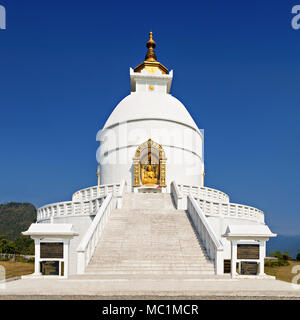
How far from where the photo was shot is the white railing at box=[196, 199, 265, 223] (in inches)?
735

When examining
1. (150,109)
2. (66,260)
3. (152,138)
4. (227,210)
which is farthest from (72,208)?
(150,109)

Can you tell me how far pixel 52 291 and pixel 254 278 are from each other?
613 cm

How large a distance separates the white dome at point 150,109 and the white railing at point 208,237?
500 inches

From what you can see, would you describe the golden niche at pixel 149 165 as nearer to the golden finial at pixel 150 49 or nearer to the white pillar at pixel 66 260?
the golden finial at pixel 150 49

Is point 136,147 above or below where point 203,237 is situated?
above

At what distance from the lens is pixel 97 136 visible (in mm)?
30125

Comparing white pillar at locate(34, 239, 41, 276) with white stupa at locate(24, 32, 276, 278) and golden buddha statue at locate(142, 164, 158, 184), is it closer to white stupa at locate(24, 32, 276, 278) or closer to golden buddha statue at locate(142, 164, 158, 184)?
white stupa at locate(24, 32, 276, 278)

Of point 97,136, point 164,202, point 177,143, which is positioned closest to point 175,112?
point 177,143

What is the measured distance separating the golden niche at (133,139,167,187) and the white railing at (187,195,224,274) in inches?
352

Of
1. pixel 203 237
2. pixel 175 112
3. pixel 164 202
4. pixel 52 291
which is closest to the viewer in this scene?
pixel 52 291

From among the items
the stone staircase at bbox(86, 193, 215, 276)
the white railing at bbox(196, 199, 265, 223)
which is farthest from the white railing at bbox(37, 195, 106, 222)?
the white railing at bbox(196, 199, 265, 223)

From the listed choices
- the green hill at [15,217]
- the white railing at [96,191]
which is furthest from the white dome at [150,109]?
the green hill at [15,217]

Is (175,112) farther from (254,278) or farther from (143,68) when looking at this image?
(254,278)
